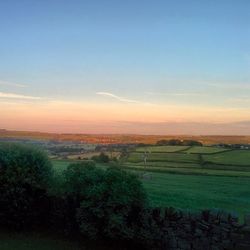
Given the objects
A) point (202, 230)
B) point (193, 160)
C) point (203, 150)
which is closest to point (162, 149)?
point (193, 160)

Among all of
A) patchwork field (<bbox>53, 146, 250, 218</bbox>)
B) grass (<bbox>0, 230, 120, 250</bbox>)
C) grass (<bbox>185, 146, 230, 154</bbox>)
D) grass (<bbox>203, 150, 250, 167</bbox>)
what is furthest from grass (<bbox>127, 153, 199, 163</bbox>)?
grass (<bbox>0, 230, 120, 250</bbox>)

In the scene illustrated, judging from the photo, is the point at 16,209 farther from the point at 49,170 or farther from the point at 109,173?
the point at 109,173

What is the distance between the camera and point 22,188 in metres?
16.7

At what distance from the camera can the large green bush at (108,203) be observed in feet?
47.1

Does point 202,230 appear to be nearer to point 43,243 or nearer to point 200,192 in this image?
point 43,243

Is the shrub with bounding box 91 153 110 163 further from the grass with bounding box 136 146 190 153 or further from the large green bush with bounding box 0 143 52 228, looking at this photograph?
the large green bush with bounding box 0 143 52 228

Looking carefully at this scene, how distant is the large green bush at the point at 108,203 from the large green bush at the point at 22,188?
6.69 ft

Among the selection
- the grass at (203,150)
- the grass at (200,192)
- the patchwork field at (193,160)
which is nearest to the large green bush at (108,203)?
the grass at (200,192)

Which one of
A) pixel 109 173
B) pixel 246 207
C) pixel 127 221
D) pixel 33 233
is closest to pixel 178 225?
pixel 127 221

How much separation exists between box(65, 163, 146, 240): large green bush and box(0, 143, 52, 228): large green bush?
2040mm

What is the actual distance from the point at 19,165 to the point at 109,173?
372 cm

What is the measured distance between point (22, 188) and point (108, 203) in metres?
3.83

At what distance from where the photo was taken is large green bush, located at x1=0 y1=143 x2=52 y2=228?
655 inches

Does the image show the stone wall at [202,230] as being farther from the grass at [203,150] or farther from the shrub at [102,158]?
the grass at [203,150]
